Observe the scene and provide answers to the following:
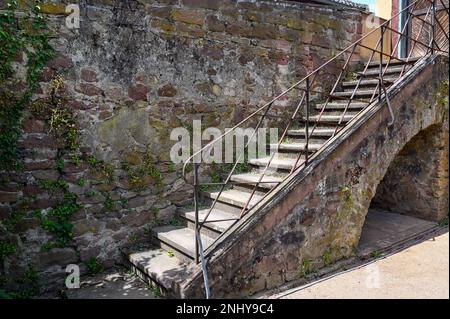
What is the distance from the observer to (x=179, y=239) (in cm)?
404

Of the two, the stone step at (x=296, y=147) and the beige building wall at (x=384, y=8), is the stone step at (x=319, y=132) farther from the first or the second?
the beige building wall at (x=384, y=8)

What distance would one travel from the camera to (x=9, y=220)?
3.65 metres

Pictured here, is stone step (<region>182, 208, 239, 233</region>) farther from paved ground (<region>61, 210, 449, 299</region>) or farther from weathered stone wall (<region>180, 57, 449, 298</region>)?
paved ground (<region>61, 210, 449, 299</region>)

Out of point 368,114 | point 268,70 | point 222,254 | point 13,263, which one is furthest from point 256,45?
point 13,263

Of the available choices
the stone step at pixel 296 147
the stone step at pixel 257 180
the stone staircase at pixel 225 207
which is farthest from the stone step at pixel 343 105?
the stone step at pixel 257 180

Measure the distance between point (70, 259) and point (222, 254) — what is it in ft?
5.69

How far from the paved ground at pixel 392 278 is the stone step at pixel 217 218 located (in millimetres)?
823

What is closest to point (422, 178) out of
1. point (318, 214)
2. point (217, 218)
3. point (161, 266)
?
point (318, 214)

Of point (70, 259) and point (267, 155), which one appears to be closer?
point (70, 259)

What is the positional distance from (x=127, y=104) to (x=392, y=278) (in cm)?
348

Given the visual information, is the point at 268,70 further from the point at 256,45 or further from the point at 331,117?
the point at 331,117

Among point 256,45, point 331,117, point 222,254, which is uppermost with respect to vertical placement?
point 256,45

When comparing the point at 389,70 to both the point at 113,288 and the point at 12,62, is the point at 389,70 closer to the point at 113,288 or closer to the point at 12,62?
the point at 113,288

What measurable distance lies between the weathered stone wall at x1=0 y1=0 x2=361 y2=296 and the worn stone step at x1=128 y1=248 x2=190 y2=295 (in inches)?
13.8
